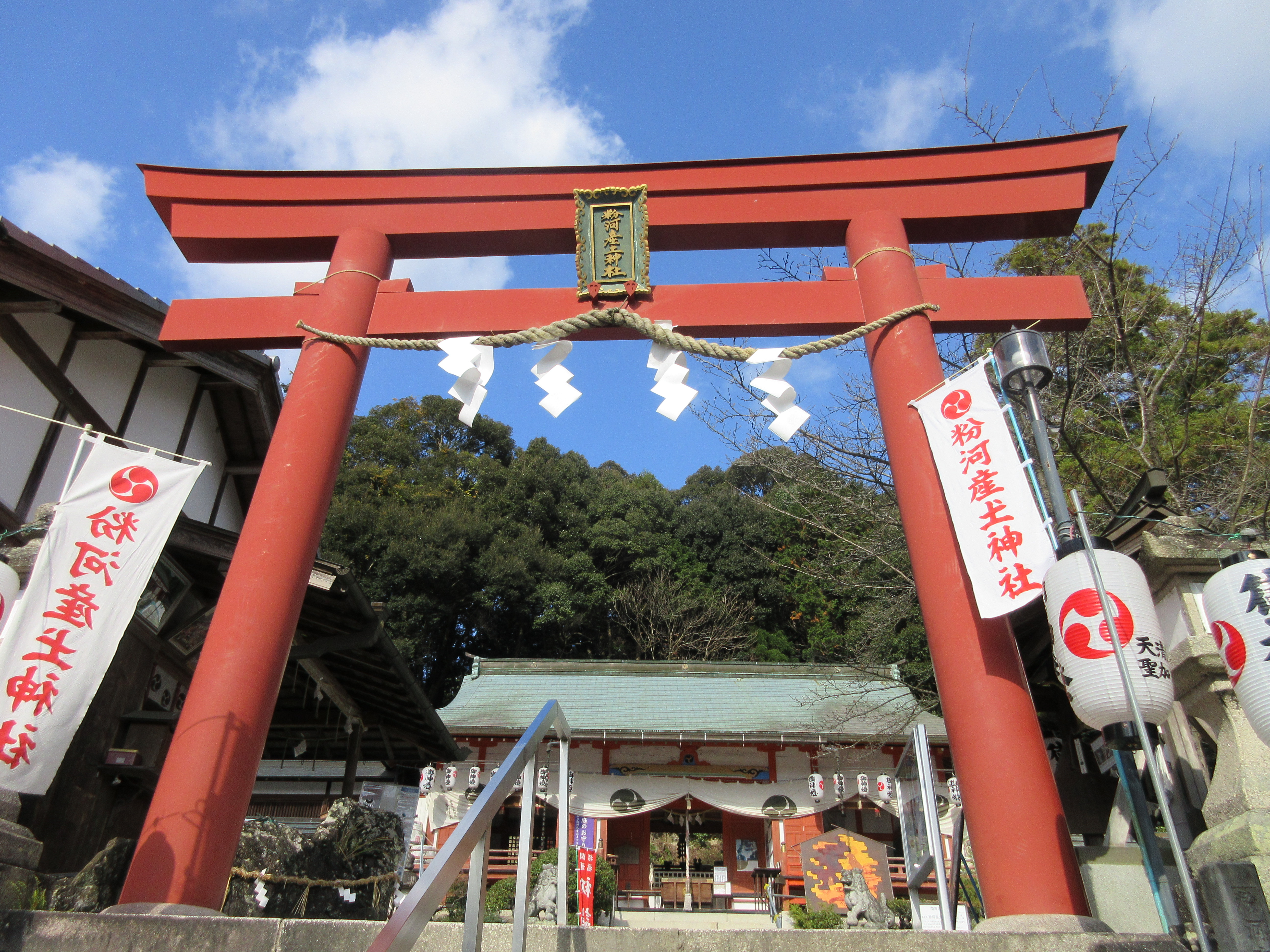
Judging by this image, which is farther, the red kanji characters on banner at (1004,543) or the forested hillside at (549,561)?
the forested hillside at (549,561)

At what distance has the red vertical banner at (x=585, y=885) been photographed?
9.47 meters

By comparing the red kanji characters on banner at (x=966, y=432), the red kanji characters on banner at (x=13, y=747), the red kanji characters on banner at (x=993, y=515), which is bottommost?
the red kanji characters on banner at (x=13, y=747)

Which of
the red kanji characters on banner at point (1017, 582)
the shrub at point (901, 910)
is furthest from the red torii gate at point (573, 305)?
the shrub at point (901, 910)

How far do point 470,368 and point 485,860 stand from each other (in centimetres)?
300

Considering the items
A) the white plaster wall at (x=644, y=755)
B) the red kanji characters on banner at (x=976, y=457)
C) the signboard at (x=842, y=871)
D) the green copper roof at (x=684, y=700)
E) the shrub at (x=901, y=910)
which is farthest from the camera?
the white plaster wall at (x=644, y=755)

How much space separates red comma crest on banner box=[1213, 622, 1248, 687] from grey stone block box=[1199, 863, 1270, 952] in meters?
0.65

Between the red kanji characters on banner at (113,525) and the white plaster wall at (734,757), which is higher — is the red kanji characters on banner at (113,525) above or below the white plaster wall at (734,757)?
below

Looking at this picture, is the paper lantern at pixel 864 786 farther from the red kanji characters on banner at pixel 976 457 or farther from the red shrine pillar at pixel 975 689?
the red kanji characters on banner at pixel 976 457

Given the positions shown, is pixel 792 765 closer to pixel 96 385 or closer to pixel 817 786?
pixel 817 786

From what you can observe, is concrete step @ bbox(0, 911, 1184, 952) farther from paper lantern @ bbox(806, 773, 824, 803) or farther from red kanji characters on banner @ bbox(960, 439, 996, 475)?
paper lantern @ bbox(806, 773, 824, 803)

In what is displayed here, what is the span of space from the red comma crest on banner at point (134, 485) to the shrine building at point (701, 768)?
31.1 ft

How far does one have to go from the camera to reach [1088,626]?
2.99 meters

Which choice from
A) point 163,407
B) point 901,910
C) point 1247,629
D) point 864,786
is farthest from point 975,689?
point 864,786

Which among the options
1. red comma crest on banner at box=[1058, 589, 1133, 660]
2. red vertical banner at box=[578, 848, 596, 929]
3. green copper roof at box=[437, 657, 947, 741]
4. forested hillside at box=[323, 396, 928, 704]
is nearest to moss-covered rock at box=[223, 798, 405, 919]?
red vertical banner at box=[578, 848, 596, 929]
